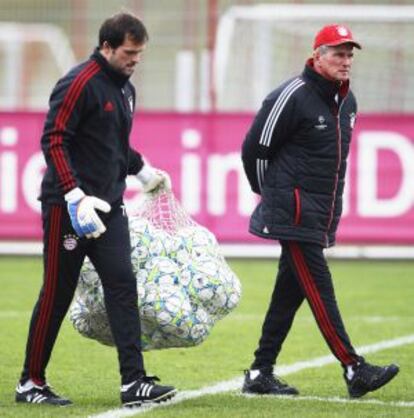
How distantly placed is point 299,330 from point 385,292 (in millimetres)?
2695

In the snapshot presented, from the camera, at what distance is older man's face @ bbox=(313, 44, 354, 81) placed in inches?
305

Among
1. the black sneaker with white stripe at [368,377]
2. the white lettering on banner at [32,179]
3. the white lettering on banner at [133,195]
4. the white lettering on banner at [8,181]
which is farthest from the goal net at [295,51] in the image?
the black sneaker with white stripe at [368,377]

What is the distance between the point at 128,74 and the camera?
294 inches

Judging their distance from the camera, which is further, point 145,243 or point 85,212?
point 145,243

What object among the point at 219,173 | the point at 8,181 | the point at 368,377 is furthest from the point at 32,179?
the point at 368,377

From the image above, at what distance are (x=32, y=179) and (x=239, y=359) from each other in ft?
23.1

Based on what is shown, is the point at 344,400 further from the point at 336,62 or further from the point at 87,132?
the point at 87,132

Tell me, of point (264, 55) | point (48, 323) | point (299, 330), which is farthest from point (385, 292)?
point (48, 323)

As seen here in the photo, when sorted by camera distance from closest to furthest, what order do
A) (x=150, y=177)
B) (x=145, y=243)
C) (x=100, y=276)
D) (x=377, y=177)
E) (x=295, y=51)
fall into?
1. (x=100, y=276)
2. (x=145, y=243)
3. (x=150, y=177)
4. (x=377, y=177)
5. (x=295, y=51)

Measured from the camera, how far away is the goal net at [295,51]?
17828mm

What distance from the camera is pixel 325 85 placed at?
7.77 metres

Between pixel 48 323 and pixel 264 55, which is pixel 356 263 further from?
pixel 48 323

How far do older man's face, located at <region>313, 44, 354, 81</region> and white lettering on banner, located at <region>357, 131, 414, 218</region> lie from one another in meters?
8.12

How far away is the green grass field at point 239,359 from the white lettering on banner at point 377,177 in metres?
1.26
